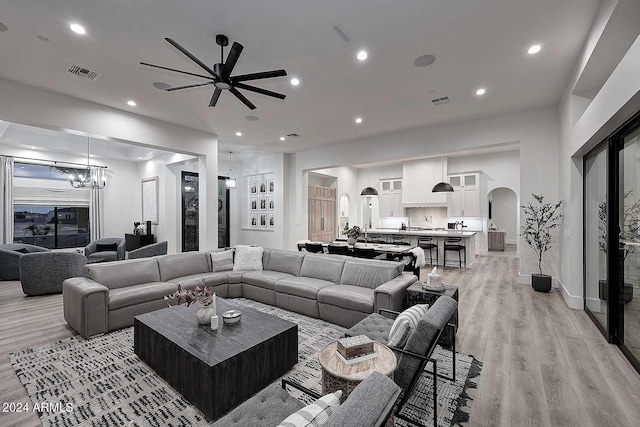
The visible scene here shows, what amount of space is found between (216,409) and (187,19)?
3.60 m

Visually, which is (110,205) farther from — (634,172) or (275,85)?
(634,172)

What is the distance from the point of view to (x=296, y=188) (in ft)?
30.5

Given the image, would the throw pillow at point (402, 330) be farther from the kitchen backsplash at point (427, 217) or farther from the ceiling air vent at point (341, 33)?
the kitchen backsplash at point (427, 217)

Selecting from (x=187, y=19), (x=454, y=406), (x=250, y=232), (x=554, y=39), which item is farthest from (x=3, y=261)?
(x=554, y=39)

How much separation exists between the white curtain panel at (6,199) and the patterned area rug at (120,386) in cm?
583

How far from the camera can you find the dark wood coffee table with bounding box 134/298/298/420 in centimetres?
210

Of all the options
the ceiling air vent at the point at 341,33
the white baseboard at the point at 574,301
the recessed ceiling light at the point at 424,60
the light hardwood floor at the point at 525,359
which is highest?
the recessed ceiling light at the point at 424,60

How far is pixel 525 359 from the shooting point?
9.36ft

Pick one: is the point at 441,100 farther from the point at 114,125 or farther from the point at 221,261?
the point at 114,125

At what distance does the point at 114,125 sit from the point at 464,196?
10.1m

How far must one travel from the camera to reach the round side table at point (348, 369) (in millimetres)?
1700

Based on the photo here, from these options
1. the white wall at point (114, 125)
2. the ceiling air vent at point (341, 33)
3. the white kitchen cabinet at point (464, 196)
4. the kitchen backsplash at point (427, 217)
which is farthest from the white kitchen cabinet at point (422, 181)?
the ceiling air vent at point (341, 33)

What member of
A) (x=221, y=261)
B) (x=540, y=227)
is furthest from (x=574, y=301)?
(x=221, y=261)

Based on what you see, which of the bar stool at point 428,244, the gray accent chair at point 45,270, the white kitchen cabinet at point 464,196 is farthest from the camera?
the white kitchen cabinet at point 464,196
